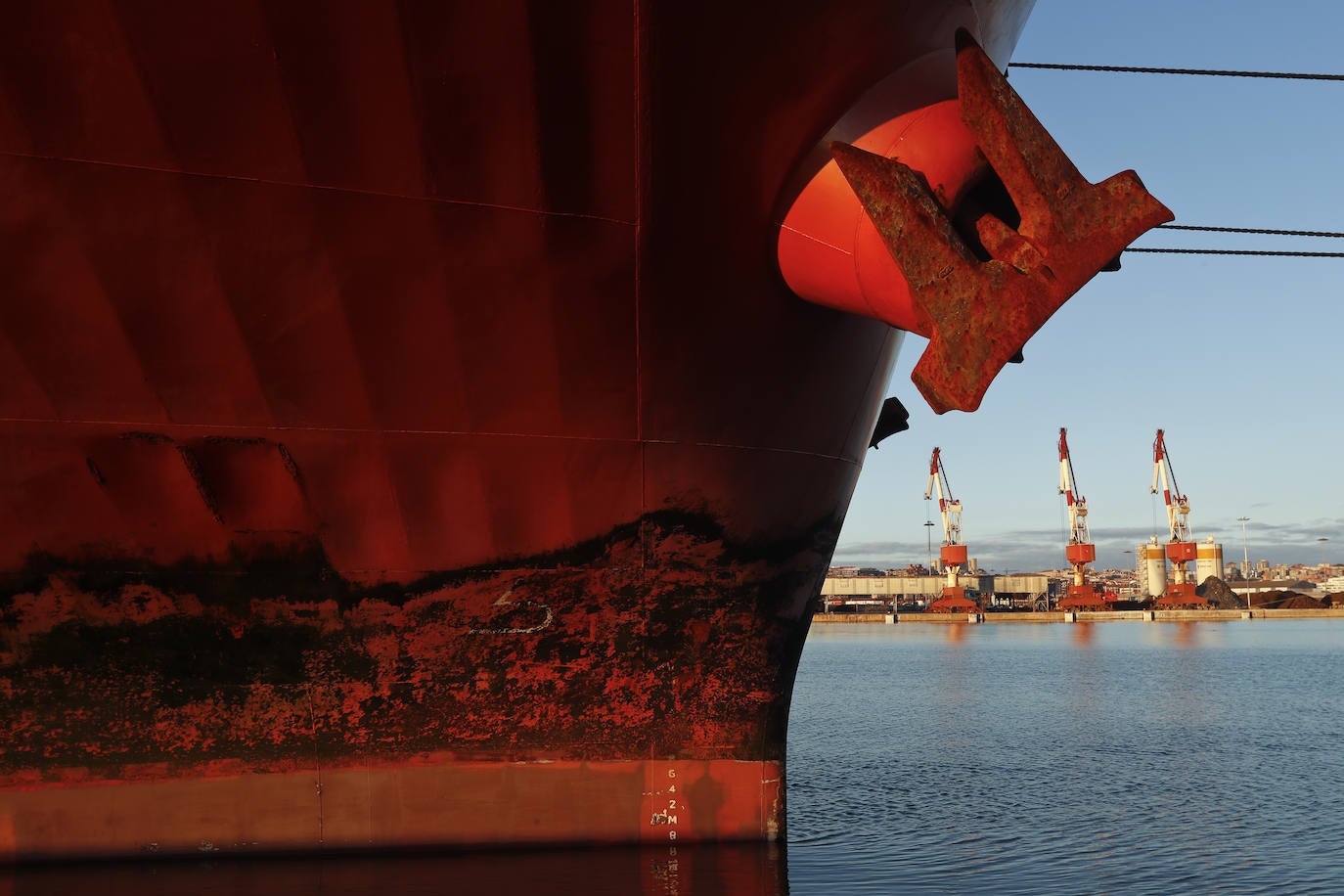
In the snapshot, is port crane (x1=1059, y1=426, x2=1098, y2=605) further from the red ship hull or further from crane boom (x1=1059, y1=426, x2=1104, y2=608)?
the red ship hull

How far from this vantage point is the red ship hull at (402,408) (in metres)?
5.29

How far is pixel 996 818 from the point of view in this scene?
11.0 metres

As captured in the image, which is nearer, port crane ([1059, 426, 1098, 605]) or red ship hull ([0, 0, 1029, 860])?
red ship hull ([0, 0, 1029, 860])

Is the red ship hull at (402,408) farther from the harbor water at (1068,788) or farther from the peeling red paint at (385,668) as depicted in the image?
the harbor water at (1068,788)

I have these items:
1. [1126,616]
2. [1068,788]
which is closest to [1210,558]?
[1126,616]

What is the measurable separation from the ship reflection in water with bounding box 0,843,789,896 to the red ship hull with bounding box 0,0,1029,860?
0.14m

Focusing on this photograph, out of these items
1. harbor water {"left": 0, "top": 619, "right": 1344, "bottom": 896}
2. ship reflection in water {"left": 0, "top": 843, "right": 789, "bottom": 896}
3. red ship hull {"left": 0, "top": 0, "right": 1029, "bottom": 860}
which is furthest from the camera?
harbor water {"left": 0, "top": 619, "right": 1344, "bottom": 896}

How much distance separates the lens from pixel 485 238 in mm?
5797

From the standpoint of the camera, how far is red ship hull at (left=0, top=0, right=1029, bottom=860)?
5293mm

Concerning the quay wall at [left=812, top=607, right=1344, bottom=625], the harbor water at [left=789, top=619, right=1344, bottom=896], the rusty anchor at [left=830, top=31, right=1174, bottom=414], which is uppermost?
the rusty anchor at [left=830, top=31, right=1174, bottom=414]

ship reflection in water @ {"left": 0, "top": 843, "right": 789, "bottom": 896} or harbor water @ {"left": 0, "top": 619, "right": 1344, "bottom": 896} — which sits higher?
ship reflection in water @ {"left": 0, "top": 843, "right": 789, "bottom": 896}

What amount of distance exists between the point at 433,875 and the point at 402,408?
2.80 meters

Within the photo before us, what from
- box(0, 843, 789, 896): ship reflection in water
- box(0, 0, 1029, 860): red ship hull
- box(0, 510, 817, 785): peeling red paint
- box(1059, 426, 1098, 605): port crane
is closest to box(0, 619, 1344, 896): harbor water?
box(0, 843, 789, 896): ship reflection in water

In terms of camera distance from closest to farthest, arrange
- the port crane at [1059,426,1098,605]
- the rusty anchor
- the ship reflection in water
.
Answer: the rusty anchor
the ship reflection in water
the port crane at [1059,426,1098,605]
